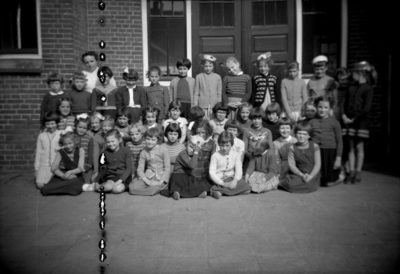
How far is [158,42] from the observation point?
Answer: 315 inches

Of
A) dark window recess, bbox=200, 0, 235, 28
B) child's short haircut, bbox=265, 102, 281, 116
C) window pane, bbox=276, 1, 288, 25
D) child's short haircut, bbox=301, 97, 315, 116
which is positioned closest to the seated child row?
child's short haircut, bbox=265, 102, 281, 116

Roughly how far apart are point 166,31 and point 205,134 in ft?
10.2

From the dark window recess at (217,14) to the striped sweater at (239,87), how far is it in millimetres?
1832

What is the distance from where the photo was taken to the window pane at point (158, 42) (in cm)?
796

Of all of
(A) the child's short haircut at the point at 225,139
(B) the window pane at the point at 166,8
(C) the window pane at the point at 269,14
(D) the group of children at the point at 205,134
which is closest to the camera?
(A) the child's short haircut at the point at 225,139

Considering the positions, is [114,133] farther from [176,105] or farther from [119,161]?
[176,105]

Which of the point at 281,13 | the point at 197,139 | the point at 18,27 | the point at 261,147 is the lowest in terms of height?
the point at 261,147

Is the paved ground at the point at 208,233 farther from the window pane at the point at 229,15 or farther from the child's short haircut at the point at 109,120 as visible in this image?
the window pane at the point at 229,15

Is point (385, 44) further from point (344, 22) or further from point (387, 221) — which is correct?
point (387, 221)

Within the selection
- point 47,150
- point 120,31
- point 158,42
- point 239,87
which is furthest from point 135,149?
point 120,31

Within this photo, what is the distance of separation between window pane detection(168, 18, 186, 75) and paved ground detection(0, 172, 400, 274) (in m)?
3.67

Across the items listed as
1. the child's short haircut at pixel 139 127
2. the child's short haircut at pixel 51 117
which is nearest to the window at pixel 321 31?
the child's short haircut at pixel 139 127

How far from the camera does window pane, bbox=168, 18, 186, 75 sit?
7980 millimetres

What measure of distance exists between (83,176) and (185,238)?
2865 mm
